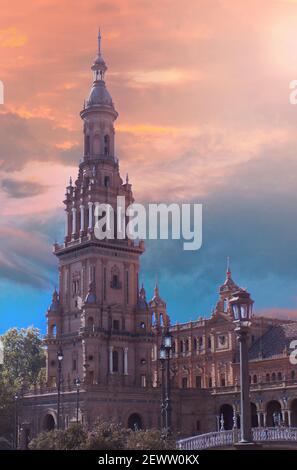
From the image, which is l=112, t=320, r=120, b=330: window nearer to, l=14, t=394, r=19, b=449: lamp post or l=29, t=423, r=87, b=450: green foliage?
l=14, t=394, r=19, b=449: lamp post

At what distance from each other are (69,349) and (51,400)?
8.41m

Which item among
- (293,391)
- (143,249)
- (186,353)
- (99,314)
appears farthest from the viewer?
(186,353)

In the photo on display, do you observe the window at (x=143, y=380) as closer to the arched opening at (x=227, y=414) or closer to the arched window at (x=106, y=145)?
the arched opening at (x=227, y=414)

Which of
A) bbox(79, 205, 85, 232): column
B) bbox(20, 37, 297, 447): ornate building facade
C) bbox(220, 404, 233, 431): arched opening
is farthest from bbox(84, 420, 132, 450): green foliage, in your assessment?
bbox(79, 205, 85, 232): column

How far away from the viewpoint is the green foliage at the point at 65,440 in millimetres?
40719

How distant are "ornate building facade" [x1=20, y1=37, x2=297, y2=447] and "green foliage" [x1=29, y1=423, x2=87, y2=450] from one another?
146ft

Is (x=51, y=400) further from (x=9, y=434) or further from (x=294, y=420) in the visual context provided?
(x=294, y=420)

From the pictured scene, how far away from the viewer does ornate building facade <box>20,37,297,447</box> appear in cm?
9069

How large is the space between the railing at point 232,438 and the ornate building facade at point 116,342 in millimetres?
36225

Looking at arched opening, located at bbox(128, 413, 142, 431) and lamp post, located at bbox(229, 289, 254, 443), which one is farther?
arched opening, located at bbox(128, 413, 142, 431)

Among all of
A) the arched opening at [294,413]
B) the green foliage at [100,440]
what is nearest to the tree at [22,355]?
the arched opening at [294,413]

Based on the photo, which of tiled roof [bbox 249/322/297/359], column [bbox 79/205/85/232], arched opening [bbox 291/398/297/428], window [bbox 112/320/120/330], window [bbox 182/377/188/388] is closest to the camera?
arched opening [bbox 291/398/297/428]
